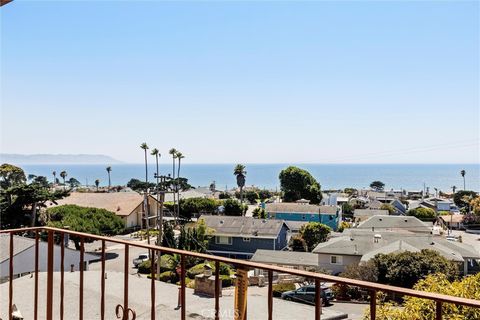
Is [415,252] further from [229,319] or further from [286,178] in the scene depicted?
[286,178]

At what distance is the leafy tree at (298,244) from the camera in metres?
27.8

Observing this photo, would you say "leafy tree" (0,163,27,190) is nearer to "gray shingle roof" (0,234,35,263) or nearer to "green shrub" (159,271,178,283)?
"green shrub" (159,271,178,283)

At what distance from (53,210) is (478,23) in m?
25.4

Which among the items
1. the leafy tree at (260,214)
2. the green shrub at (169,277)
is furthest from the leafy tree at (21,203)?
the leafy tree at (260,214)

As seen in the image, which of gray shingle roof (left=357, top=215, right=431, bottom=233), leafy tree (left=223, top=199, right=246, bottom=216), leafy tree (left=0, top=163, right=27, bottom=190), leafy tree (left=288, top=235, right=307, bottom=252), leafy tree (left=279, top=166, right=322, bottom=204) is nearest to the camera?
leafy tree (left=288, top=235, right=307, bottom=252)

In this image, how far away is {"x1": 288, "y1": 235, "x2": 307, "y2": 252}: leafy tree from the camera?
27766 millimetres

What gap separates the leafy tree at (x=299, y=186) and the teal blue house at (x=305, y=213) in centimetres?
982

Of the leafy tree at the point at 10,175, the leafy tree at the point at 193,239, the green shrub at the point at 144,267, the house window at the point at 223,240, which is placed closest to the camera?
the green shrub at the point at 144,267

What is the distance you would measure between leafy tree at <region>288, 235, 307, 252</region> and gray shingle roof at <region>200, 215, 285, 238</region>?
129cm

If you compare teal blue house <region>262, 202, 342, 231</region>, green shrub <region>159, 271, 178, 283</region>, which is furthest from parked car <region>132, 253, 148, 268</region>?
teal blue house <region>262, 202, 342, 231</region>

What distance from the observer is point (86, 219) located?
25.5m

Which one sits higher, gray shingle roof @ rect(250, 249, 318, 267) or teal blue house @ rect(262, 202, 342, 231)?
teal blue house @ rect(262, 202, 342, 231)

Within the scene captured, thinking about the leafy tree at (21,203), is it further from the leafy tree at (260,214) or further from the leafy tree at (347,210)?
the leafy tree at (347,210)

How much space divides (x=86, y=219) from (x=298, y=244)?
13.6 m
